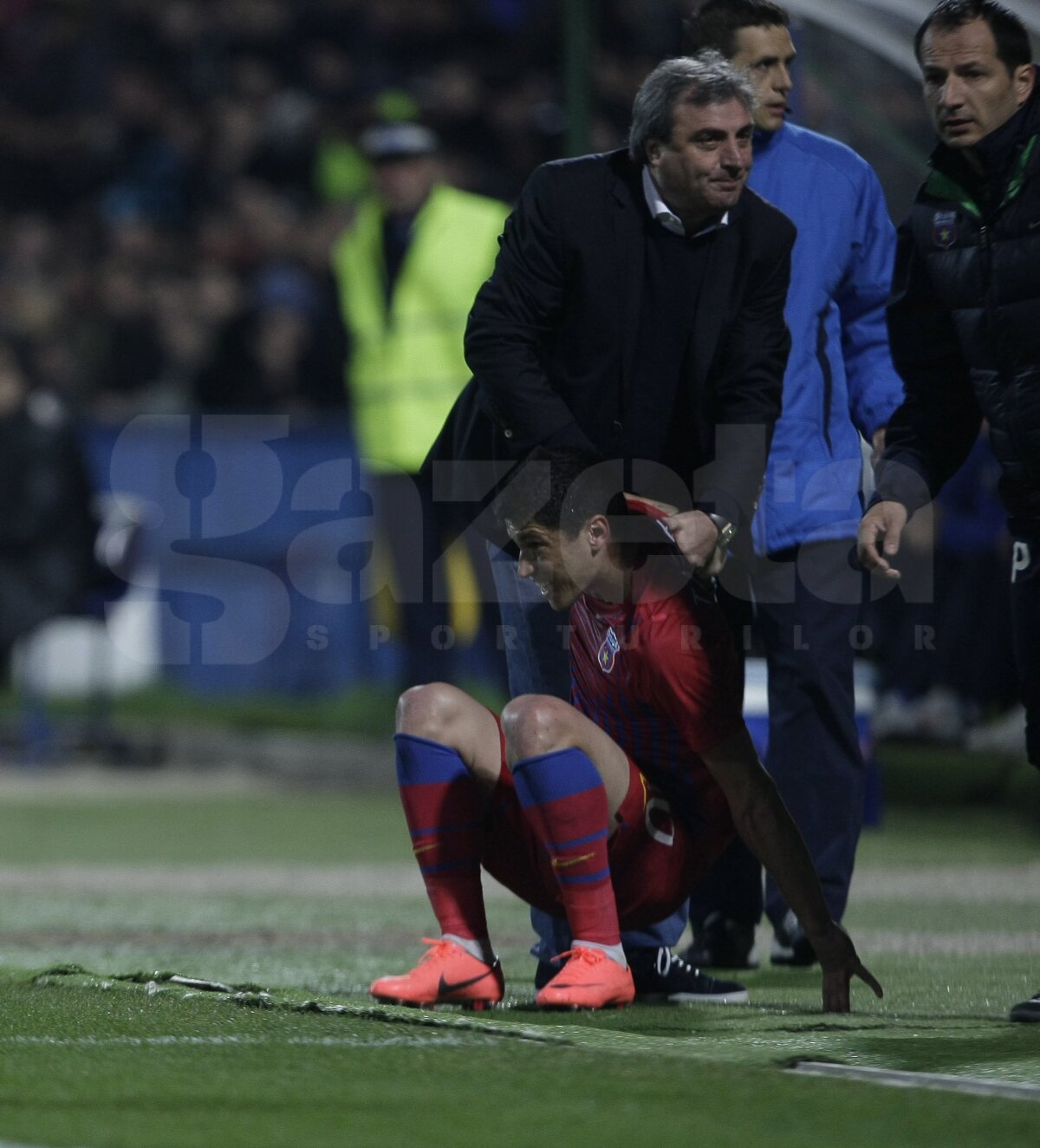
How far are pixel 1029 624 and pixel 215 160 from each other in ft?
46.3

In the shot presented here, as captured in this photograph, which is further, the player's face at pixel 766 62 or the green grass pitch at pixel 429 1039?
the player's face at pixel 766 62

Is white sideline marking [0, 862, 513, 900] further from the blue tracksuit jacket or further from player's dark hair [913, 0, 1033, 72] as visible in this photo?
player's dark hair [913, 0, 1033, 72]

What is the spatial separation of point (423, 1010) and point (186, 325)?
42.1 feet

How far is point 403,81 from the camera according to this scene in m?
17.7

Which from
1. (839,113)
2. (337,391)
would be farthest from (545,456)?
(337,391)

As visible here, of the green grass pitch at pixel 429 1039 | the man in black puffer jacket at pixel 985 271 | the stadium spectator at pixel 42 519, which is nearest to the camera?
the green grass pitch at pixel 429 1039

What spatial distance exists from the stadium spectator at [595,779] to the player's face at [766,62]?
1.26 meters

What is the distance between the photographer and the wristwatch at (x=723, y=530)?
4.37 metres

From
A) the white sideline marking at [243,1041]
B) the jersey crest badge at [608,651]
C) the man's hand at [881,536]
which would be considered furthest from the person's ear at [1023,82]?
the white sideline marking at [243,1041]

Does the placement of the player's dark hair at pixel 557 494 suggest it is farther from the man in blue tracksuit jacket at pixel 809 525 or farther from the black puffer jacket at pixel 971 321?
the man in blue tracksuit jacket at pixel 809 525

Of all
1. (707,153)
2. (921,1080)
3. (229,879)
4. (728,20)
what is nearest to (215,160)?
(229,879)

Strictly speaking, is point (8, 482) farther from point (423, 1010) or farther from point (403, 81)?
point (423, 1010)

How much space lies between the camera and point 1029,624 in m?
4.59

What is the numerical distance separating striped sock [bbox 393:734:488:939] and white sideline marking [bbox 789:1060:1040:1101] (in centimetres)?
94
